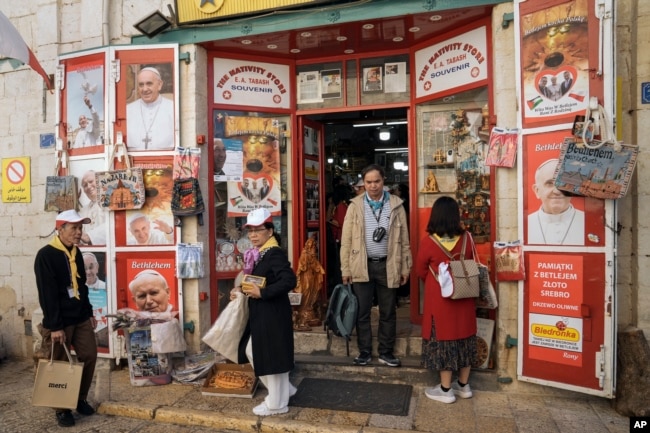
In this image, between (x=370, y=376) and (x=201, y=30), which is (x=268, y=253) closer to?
(x=370, y=376)

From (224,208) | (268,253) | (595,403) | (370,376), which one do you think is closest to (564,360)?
(595,403)

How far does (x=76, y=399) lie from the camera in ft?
14.0

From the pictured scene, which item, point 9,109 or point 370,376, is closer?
point 370,376

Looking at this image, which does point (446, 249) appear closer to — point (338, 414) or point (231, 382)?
point (338, 414)

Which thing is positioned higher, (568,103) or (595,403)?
(568,103)

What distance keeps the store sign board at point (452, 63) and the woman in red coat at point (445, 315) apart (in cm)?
175

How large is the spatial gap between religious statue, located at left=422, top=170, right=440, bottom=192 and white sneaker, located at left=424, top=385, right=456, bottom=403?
2.32 metres

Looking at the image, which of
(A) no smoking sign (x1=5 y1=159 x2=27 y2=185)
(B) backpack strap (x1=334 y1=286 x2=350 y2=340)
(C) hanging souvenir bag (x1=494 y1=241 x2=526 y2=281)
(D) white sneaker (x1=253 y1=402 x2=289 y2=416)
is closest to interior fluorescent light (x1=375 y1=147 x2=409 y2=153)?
(B) backpack strap (x1=334 y1=286 x2=350 y2=340)

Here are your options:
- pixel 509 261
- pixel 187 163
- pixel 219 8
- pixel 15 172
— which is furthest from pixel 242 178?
pixel 509 261

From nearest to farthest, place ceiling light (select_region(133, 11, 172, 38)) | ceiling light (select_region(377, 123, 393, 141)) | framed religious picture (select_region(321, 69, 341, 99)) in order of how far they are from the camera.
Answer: ceiling light (select_region(133, 11, 172, 38)) → framed religious picture (select_region(321, 69, 341, 99)) → ceiling light (select_region(377, 123, 393, 141))

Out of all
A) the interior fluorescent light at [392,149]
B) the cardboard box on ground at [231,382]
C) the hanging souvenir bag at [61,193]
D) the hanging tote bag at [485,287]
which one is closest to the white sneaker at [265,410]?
the cardboard box on ground at [231,382]

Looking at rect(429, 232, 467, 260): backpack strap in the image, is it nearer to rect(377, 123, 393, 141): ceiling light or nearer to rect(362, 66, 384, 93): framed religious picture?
rect(362, 66, 384, 93): framed religious picture

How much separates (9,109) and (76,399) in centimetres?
453

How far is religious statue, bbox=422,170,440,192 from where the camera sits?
19.4ft
